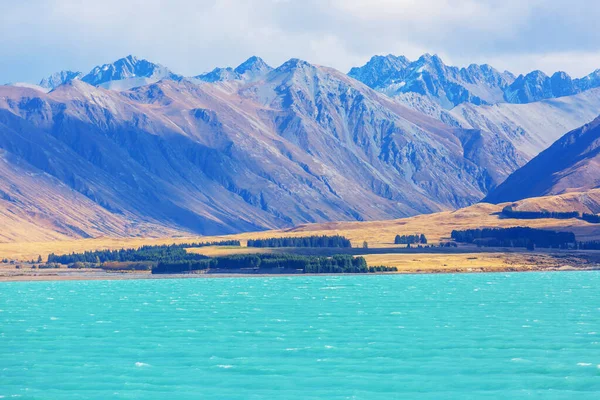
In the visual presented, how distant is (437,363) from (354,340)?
14249 millimetres

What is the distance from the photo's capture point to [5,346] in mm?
82000

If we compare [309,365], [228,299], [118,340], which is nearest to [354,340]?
[309,365]

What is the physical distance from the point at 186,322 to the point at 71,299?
4802 cm

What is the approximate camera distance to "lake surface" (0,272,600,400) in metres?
61.1

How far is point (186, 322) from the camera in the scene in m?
99.8

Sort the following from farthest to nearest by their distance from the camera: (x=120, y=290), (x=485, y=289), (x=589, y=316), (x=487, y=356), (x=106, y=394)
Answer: (x=120, y=290) → (x=485, y=289) → (x=589, y=316) → (x=487, y=356) → (x=106, y=394)

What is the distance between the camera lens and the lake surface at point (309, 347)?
61.1 metres

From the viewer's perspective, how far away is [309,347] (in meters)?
78.1

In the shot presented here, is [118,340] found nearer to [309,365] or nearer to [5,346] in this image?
[5,346]

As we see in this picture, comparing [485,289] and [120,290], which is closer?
[485,289]

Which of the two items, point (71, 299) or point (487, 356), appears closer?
point (487, 356)

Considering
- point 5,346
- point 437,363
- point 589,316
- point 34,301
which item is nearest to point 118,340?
point 5,346

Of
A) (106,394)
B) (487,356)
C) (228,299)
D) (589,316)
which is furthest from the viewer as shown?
(228,299)

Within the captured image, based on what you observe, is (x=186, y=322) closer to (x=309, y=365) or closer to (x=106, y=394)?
(x=309, y=365)
